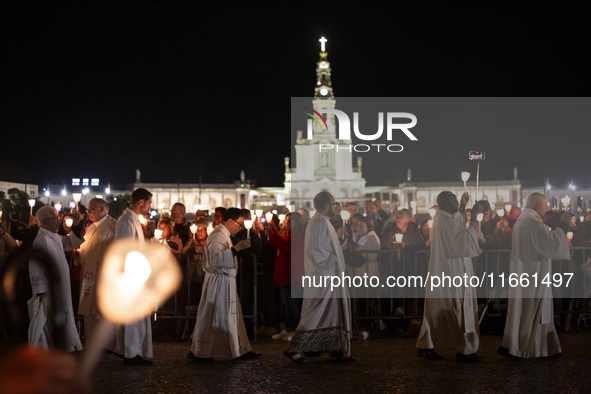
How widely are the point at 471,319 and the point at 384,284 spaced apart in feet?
7.41

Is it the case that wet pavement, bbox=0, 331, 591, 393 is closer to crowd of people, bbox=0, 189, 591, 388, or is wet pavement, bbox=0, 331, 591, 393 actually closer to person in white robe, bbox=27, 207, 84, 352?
crowd of people, bbox=0, 189, 591, 388

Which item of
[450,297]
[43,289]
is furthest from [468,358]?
[43,289]

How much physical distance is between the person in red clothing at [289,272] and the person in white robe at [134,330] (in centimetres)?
232

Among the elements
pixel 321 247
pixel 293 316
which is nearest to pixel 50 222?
pixel 321 247

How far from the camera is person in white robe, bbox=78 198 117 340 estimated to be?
7.09 metres

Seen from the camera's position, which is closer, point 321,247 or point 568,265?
point 321,247

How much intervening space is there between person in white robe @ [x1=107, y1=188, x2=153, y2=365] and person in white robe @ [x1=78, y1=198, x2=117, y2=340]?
0.84 feet

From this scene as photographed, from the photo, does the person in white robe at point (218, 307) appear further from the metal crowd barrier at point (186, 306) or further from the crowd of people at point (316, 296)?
the metal crowd barrier at point (186, 306)

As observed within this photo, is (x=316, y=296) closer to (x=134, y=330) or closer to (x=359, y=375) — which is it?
(x=359, y=375)

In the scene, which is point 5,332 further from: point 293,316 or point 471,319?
point 471,319

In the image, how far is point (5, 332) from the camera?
877 cm

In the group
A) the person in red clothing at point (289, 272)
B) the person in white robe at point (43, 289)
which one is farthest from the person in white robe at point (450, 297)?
the person in white robe at point (43, 289)

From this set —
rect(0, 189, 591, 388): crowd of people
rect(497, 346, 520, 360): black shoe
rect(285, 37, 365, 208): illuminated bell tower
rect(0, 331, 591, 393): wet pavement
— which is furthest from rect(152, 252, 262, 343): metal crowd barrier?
rect(285, 37, 365, 208): illuminated bell tower

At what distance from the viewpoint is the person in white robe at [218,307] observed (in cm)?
714
